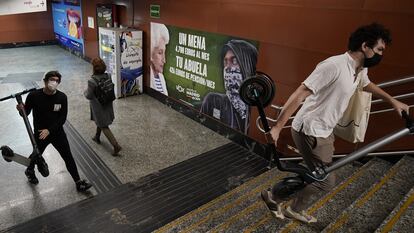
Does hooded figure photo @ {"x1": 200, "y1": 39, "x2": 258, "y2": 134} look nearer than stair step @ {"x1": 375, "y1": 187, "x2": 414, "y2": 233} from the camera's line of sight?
No

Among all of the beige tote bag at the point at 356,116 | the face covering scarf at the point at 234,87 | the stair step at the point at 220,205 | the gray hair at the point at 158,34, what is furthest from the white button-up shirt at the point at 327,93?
the gray hair at the point at 158,34

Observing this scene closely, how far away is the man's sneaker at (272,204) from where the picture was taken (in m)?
2.31

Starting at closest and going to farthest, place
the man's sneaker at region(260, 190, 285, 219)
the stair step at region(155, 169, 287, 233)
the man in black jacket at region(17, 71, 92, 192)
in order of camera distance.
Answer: the man's sneaker at region(260, 190, 285, 219), the stair step at region(155, 169, 287, 233), the man in black jacket at region(17, 71, 92, 192)

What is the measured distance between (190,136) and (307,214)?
9.03ft

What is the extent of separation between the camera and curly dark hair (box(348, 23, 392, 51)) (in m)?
2.00

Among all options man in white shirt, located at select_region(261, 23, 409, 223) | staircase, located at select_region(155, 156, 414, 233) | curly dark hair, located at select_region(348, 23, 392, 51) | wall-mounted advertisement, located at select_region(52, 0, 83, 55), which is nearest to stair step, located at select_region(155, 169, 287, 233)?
staircase, located at select_region(155, 156, 414, 233)

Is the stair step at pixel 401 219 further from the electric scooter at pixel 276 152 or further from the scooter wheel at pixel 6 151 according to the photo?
the scooter wheel at pixel 6 151

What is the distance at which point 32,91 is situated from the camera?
310cm

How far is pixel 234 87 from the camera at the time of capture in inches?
185

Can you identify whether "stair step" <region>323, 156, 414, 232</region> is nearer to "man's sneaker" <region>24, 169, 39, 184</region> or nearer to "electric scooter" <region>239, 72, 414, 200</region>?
"electric scooter" <region>239, 72, 414, 200</region>

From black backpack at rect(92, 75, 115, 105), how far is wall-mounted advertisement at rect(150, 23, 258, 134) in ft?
5.54

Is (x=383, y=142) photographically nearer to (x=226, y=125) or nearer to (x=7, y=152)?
(x=226, y=125)

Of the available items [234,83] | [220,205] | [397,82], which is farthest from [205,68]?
[397,82]

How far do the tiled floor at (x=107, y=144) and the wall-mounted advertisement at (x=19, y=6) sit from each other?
6.28 feet
